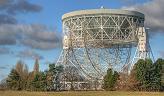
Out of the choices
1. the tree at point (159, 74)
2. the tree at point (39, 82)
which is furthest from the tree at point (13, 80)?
the tree at point (159, 74)

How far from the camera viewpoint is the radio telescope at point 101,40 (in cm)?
9362

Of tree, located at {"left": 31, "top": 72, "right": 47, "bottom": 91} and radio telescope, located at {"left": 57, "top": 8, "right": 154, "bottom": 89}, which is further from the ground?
radio telescope, located at {"left": 57, "top": 8, "right": 154, "bottom": 89}

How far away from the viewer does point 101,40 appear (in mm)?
94125

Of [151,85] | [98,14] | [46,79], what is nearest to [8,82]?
[46,79]

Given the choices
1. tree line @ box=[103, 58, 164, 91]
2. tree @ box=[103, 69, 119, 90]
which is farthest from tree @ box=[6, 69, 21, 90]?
tree line @ box=[103, 58, 164, 91]

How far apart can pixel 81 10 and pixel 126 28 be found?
930 centimetres

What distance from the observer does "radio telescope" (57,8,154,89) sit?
3686 inches

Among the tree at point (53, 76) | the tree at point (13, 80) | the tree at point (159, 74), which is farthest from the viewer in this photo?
the tree at point (13, 80)

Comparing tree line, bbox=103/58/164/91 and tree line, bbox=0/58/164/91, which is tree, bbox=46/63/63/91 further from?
tree line, bbox=103/58/164/91

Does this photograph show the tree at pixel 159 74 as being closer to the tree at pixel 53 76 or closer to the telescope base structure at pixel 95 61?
the telescope base structure at pixel 95 61

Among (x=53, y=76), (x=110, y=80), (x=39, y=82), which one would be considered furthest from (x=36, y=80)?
(x=110, y=80)

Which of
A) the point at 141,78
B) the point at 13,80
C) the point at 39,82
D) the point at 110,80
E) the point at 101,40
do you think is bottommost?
the point at 39,82

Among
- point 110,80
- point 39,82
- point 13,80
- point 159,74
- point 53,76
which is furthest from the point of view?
point 13,80

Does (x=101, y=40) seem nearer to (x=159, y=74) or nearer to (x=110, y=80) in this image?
(x=110, y=80)
